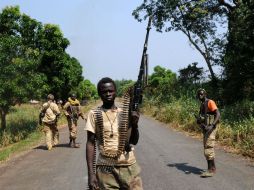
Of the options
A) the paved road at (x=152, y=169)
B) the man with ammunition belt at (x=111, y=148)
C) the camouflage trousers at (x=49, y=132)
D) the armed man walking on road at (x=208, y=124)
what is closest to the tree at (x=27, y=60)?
the camouflage trousers at (x=49, y=132)

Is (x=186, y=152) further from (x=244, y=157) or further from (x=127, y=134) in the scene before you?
(x=127, y=134)

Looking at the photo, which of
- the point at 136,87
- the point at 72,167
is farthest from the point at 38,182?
the point at 136,87

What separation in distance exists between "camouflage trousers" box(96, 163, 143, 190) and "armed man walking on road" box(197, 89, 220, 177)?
16.2 ft

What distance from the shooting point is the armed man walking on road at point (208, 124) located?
8.99m

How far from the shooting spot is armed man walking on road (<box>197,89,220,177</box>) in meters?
8.99

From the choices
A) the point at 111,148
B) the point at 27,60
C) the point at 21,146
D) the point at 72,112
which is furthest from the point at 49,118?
the point at 111,148

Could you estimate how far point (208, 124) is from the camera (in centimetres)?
907

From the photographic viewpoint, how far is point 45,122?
46.7 ft

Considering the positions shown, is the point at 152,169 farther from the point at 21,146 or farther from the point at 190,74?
the point at 190,74

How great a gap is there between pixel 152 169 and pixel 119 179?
19.2ft

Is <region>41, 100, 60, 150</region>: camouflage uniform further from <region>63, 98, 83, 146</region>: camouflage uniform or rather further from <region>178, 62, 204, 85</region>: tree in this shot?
<region>178, 62, 204, 85</region>: tree

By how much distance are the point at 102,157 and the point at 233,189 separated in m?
4.30

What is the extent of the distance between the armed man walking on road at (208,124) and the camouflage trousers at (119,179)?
494cm

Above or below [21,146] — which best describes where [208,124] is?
above
